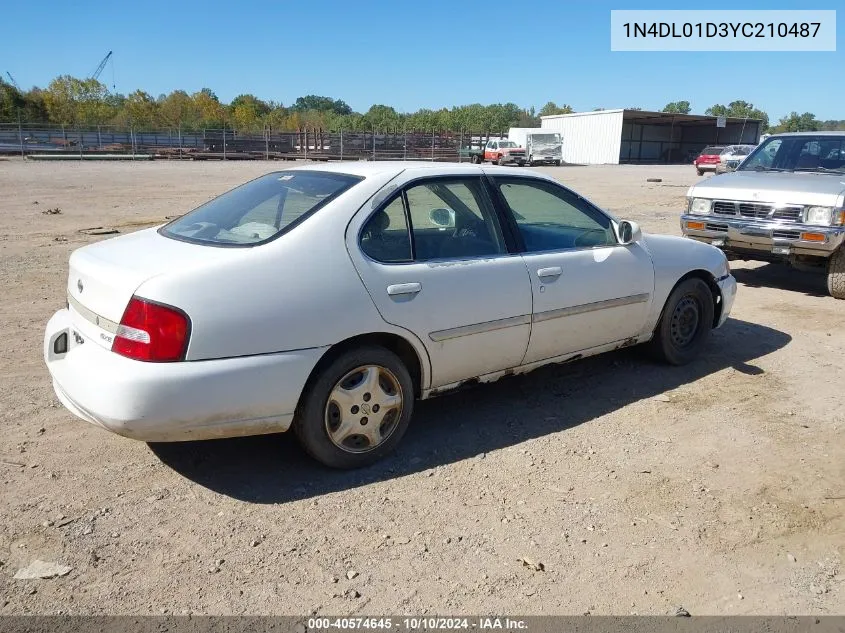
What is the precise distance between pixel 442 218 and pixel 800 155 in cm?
643

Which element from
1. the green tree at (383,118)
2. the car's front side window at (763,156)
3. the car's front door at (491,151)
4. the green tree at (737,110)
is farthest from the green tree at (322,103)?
the car's front side window at (763,156)

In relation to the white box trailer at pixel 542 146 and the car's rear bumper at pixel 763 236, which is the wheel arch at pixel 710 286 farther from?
the white box trailer at pixel 542 146

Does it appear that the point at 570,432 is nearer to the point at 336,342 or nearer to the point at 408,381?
the point at 408,381

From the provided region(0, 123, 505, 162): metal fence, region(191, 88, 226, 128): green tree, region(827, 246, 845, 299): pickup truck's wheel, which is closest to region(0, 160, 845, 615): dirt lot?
region(827, 246, 845, 299): pickup truck's wheel

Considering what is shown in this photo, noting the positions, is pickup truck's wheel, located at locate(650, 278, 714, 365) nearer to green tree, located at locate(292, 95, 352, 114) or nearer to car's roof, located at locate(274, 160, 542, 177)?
car's roof, located at locate(274, 160, 542, 177)

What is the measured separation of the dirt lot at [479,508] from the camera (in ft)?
8.98

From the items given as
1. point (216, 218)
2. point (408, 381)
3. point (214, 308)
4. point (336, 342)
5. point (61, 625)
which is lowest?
point (61, 625)

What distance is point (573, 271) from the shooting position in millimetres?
4359

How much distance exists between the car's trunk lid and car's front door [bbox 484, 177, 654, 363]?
184cm

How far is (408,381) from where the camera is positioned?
3723 mm

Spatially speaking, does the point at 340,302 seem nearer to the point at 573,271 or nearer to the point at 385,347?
the point at 385,347

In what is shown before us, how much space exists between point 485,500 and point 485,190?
1.85 meters

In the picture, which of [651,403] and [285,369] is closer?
[285,369]

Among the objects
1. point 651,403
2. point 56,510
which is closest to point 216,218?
point 56,510
